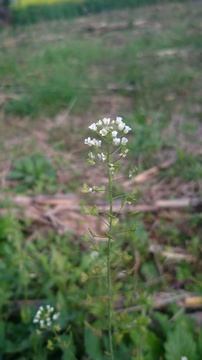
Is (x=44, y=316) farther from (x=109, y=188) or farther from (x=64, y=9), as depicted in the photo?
(x=64, y=9)

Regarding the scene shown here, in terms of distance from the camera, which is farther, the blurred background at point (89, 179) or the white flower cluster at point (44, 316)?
the blurred background at point (89, 179)

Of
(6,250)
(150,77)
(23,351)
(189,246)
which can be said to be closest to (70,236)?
(6,250)

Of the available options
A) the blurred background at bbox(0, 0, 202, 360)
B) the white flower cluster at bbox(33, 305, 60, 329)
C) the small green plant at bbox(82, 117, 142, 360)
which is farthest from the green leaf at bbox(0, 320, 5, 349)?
the small green plant at bbox(82, 117, 142, 360)

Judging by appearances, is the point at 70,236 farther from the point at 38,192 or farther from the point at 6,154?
the point at 6,154

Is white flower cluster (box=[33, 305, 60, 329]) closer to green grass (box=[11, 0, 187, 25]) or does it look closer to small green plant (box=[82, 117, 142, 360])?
small green plant (box=[82, 117, 142, 360])

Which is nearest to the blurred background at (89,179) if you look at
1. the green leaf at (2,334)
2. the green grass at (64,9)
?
the green leaf at (2,334)

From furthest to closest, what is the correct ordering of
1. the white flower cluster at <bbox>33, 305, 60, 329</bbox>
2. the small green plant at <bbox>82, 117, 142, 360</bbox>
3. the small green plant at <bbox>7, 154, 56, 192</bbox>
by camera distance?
the small green plant at <bbox>7, 154, 56, 192</bbox> < the white flower cluster at <bbox>33, 305, 60, 329</bbox> < the small green plant at <bbox>82, 117, 142, 360</bbox>

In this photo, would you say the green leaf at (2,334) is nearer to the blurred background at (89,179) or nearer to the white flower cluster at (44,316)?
the blurred background at (89,179)
